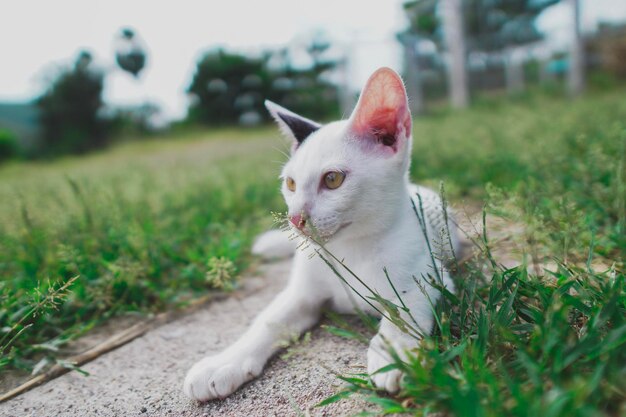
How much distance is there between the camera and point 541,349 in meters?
0.91

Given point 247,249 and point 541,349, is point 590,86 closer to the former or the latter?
point 247,249

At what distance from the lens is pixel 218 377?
1.14 m

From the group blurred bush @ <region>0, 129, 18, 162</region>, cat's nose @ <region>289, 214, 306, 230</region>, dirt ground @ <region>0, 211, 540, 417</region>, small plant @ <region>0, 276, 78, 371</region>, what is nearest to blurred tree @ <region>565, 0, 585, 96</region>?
dirt ground @ <region>0, 211, 540, 417</region>

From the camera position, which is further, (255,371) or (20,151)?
(20,151)

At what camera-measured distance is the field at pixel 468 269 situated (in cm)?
85

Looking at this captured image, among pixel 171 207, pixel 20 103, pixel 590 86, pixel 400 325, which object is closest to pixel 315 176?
pixel 400 325

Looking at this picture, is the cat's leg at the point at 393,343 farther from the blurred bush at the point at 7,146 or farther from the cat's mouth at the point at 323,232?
the blurred bush at the point at 7,146

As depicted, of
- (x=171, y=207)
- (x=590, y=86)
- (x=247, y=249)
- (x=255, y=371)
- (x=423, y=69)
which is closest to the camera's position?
(x=255, y=371)

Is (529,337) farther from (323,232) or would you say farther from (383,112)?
(383,112)

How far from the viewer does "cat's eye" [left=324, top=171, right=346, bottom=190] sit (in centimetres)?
124

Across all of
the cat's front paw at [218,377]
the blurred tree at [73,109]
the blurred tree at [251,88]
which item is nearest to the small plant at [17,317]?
the cat's front paw at [218,377]

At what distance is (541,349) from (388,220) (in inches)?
20.6

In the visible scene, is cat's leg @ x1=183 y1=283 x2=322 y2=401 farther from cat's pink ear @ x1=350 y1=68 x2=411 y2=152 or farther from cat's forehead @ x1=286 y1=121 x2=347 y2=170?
cat's pink ear @ x1=350 y1=68 x2=411 y2=152

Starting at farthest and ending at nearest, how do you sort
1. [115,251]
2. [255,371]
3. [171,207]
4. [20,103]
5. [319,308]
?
[20,103]
[171,207]
[115,251]
[319,308]
[255,371]
